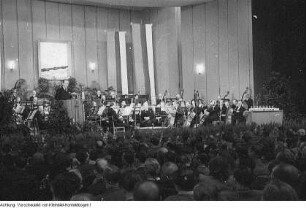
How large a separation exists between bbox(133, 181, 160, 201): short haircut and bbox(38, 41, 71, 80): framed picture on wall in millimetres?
14828

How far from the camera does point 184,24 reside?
772 inches

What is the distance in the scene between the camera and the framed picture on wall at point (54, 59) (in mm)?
17750

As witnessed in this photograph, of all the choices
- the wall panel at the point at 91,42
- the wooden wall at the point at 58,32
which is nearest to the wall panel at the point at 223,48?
the wooden wall at the point at 58,32

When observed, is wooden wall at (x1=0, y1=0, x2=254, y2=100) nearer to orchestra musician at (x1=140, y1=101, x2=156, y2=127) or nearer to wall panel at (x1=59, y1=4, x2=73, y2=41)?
wall panel at (x1=59, y1=4, x2=73, y2=41)

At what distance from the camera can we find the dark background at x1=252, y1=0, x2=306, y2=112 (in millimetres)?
14180

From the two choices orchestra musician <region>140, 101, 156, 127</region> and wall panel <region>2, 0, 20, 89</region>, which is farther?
wall panel <region>2, 0, 20, 89</region>

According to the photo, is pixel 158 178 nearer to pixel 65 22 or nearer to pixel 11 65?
pixel 11 65

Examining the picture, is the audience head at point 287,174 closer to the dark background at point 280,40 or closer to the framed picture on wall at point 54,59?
the dark background at point 280,40

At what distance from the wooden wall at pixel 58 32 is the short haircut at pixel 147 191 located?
14.4 meters

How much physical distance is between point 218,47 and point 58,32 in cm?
628

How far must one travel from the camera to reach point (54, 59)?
18.1 m

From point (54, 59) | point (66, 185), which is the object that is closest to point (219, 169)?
point (66, 185)

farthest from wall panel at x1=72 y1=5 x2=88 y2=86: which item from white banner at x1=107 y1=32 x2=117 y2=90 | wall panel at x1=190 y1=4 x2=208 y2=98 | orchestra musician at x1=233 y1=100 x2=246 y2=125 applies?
orchestra musician at x1=233 y1=100 x2=246 y2=125

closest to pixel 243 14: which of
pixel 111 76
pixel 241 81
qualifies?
pixel 241 81
